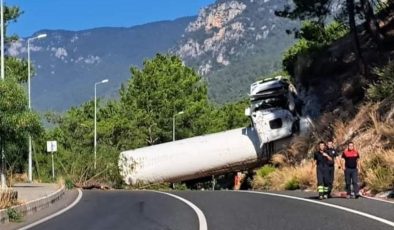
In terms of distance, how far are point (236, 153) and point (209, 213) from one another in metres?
20.4

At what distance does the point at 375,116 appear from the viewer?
86.0ft

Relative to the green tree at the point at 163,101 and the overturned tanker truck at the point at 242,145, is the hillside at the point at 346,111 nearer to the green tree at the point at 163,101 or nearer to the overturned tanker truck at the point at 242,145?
the overturned tanker truck at the point at 242,145

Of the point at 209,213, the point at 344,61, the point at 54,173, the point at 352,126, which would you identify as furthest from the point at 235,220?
the point at 54,173

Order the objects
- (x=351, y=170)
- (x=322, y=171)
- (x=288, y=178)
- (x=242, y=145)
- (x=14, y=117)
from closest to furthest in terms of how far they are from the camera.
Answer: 1. (x=351, y=170)
2. (x=322, y=171)
3. (x=14, y=117)
4. (x=288, y=178)
5. (x=242, y=145)

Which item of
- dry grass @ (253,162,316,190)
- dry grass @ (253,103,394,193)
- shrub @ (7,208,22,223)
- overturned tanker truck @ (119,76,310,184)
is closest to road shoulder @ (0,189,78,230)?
shrub @ (7,208,22,223)

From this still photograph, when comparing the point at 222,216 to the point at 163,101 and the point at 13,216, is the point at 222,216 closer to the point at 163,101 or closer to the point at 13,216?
the point at 13,216

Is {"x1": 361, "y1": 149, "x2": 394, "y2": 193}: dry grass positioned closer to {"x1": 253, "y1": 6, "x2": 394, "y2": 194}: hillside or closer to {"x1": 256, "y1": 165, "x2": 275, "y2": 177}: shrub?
{"x1": 253, "y1": 6, "x2": 394, "y2": 194}: hillside

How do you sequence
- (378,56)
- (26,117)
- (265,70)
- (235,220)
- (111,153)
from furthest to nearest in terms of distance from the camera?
(265,70)
(111,153)
(378,56)
(26,117)
(235,220)

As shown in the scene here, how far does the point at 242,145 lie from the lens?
36.2 metres

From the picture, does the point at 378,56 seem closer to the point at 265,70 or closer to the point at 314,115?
the point at 314,115

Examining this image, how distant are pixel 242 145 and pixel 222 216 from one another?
21.3m

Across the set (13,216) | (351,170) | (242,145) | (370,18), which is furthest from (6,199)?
(242,145)

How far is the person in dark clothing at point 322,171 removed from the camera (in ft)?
60.7

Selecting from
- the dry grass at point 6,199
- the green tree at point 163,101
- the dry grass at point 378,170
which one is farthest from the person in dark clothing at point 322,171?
the green tree at point 163,101
